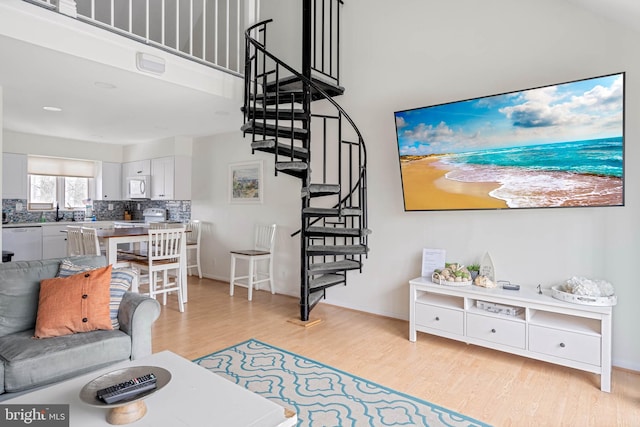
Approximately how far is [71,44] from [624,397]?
475 cm

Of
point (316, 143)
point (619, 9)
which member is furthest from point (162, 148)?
point (619, 9)

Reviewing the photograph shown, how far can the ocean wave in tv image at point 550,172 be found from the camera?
2623 millimetres

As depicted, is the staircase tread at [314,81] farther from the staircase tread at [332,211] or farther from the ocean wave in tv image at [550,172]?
the ocean wave in tv image at [550,172]

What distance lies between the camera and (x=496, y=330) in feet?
9.54

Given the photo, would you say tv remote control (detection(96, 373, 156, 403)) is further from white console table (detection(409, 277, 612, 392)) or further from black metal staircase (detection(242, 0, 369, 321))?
white console table (detection(409, 277, 612, 392))

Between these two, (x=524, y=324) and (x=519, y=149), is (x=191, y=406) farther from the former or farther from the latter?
(x=519, y=149)

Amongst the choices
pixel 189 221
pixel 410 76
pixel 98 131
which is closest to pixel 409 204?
pixel 410 76

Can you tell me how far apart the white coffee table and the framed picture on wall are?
12.8 feet

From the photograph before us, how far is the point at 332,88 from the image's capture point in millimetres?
4090

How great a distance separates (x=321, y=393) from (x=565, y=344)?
1788mm

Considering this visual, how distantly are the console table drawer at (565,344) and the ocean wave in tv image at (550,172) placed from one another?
3.21ft

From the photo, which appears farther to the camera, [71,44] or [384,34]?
[384,34]

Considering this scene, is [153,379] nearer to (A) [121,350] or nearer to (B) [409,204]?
(A) [121,350]

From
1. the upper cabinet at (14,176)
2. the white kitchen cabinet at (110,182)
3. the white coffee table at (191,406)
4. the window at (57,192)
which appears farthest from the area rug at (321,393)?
the window at (57,192)
